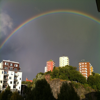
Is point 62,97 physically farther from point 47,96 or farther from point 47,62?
point 47,62

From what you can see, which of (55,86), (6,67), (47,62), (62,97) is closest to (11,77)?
(6,67)

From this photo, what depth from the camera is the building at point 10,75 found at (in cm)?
6531

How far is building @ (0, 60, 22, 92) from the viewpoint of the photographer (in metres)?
65.3

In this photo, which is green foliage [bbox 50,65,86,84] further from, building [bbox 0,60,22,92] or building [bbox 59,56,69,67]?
building [bbox 59,56,69,67]

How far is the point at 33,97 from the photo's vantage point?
2711 centimetres

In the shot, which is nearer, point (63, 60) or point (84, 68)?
point (84, 68)

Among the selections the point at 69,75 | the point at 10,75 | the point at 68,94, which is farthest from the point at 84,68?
the point at 68,94

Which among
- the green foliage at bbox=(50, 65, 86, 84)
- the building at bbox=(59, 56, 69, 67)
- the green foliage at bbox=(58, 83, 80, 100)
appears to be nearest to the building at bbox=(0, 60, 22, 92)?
the green foliage at bbox=(50, 65, 86, 84)

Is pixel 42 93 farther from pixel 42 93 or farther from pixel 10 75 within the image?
pixel 10 75

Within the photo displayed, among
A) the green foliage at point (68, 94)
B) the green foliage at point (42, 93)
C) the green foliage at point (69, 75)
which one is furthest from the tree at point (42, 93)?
the green foliage at point (69, 75)

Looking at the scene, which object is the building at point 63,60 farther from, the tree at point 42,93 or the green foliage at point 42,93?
the green foliage at point 42,93

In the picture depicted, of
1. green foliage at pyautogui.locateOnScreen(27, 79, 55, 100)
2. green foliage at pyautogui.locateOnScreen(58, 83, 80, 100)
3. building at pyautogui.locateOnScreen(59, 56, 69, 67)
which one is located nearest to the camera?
green foliage at pyautogui.locateOnScreen(58, 83, 80, 100)

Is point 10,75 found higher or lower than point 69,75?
lower

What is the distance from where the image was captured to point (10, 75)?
68625mm
